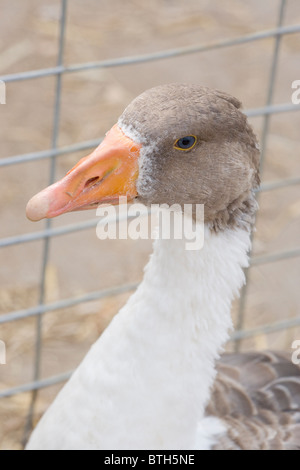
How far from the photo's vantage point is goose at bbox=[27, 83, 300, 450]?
167 cm

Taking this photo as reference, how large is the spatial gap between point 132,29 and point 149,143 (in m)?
3.11

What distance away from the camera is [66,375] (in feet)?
9.16

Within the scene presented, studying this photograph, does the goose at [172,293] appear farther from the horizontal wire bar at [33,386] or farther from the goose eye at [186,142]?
the horizontal wire bar at [33,386]

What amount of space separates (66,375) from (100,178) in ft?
4.23

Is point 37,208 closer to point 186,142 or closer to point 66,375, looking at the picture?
point 186,142

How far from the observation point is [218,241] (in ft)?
5.94

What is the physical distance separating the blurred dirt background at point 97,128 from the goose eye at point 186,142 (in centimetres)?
159

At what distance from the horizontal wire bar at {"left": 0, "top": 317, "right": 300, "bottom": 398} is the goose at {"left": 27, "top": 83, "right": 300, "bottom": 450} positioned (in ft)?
1.85

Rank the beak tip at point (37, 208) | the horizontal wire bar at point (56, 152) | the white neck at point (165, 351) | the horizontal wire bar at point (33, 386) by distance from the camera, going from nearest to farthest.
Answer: the beak tip at point (37, 208) → the white neck at point (165, 351) → the horizontal wire bar at point (56, 152) → the horizontal wire bar at point (33, 386)

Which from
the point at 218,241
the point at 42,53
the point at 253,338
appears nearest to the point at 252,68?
the point at 42,53

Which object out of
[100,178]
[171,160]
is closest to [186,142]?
[171,160]

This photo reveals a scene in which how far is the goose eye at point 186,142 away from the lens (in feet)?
5.56

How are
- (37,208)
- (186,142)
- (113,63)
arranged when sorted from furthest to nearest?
(113,63)
(186,142)
(37,208)

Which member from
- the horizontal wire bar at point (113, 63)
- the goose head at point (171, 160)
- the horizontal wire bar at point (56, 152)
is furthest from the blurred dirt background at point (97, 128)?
the goose head at point (171, 160)
